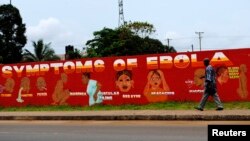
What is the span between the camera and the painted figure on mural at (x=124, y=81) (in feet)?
65.7

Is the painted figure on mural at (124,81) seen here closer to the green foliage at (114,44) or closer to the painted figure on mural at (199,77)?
the painted figure on mural at (199,77)

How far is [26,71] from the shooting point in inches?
909

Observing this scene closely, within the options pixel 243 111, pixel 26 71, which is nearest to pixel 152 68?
pixel 243 111

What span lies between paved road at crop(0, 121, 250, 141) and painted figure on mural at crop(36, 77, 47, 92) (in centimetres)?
737

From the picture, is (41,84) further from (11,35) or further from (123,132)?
(11,35)

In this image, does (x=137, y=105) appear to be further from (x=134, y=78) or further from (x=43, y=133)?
(x=43, y=133)

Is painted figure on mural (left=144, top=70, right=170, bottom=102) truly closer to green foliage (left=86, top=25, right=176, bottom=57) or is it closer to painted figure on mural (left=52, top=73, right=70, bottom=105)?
painted figure on mural (left=52, top=73, right=70, bottom=105)

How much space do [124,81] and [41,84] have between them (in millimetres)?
4611

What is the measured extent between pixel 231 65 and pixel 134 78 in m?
4.12

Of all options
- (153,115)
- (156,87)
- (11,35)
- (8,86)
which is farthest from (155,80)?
(11,35)

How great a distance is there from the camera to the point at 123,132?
12.6 meters

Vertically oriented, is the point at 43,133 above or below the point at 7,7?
below

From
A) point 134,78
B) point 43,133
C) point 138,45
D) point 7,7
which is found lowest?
point 43,133

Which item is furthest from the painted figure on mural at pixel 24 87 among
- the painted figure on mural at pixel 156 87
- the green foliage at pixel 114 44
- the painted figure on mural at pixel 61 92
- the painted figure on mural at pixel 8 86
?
the green foliage at pixel 114 44
